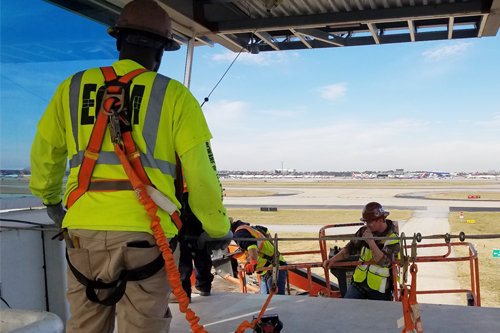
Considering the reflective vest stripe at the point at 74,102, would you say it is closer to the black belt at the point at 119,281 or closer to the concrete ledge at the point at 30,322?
the black belt at the point at 119,281

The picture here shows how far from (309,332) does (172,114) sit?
250 cm

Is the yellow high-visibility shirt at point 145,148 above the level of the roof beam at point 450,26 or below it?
below

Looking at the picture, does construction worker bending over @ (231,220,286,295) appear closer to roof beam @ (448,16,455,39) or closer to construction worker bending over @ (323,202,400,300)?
construction worker bending over @ (323,202,400,300)

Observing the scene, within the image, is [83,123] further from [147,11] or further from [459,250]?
[459,250]

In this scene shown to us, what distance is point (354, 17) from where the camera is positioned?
5.38 m

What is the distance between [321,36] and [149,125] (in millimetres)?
4826

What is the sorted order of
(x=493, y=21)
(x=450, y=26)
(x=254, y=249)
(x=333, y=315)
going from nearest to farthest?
(x=333, y=315) < (x=493, y=21) < (x=450, y=26) < (x=254, y=249)

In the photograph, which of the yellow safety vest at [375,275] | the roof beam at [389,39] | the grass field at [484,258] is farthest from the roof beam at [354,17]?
the grass field at [484,258]

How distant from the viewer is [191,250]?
4.90 meters

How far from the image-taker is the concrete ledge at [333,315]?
3697mm

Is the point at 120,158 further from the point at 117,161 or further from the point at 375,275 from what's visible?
the point at 375,275

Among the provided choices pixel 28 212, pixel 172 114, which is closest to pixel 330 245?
pixel 28 212

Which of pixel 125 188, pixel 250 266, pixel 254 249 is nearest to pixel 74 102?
pixel 125 188

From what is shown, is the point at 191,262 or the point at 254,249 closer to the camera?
the point at 191,262
